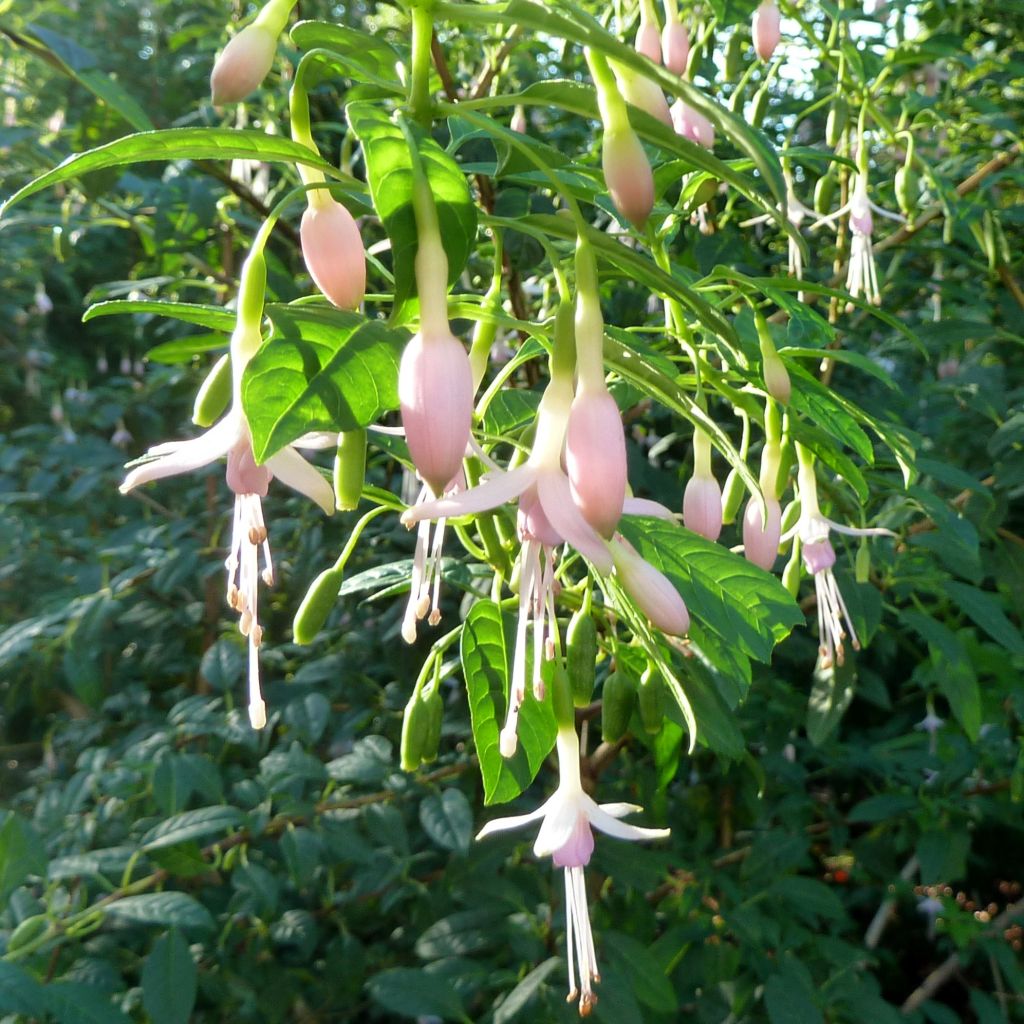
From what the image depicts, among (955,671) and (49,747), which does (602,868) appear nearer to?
(955,671)

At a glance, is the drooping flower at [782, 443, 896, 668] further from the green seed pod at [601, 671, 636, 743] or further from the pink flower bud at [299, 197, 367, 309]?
the pink flower bud at [299, 197, 367, 309]

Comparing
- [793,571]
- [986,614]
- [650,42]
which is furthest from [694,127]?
[986,614]

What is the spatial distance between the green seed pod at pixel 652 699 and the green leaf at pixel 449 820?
0.43 meters

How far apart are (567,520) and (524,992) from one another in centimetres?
77

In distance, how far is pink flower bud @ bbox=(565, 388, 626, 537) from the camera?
0.37 meters

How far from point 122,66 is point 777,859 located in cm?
246

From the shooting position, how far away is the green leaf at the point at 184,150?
0.37m

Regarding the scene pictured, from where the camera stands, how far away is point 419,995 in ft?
3.54

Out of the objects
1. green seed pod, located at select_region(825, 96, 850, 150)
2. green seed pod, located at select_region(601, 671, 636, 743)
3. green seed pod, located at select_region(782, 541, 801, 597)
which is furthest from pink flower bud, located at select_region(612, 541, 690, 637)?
green seed pod, located at select_region(825, 96, 850, 150)

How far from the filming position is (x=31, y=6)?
1.32m

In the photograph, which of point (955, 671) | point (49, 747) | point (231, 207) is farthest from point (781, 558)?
point (49, 747)

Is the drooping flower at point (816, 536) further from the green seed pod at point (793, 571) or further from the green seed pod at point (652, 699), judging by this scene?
the green seed pod at point (652, 699)

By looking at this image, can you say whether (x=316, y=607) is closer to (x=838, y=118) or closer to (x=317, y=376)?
(x=317, y=376)

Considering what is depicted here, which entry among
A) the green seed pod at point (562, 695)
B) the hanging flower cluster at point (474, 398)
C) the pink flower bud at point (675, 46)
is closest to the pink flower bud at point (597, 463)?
the hanging flower cluster at point (474, 398)
